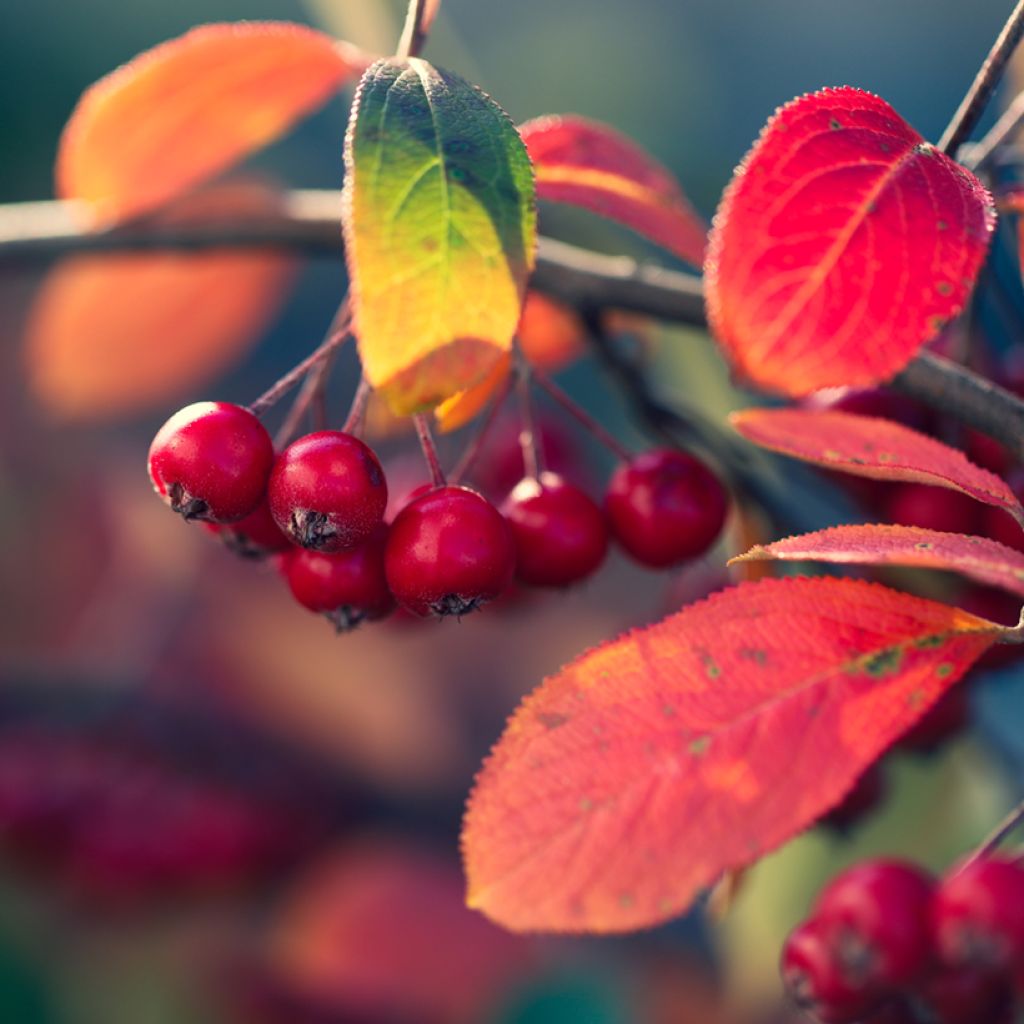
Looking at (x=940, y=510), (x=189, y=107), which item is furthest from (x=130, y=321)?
(x=940, y=510)

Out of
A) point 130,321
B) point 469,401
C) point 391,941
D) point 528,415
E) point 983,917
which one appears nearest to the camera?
point 983,917

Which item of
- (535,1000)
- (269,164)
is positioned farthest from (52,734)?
(269,164)

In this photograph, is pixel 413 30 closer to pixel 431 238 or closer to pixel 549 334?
pixel 431 238

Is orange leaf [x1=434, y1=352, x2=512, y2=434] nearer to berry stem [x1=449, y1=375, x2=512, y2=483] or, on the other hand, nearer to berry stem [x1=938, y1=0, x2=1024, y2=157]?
berry stem [x1=449, y1=375, x2=512, y2=483]

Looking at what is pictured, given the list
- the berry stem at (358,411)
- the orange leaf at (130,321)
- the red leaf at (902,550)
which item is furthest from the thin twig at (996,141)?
the orange leaf at (130,321)

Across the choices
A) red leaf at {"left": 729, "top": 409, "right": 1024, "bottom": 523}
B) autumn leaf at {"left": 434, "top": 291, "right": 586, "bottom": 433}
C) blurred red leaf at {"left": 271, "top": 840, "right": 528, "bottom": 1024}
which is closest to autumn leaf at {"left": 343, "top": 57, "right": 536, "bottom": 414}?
red leaf at {"left": 729, "top": 409, "right": 1024, "bottom": 523}

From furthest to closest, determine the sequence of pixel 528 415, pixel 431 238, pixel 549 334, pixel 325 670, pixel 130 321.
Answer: pixel 325 670, pixel 130 321, pixel 549 334, pixel 528 415, pixel 431 238

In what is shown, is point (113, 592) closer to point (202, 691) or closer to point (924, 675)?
point (202, 691)

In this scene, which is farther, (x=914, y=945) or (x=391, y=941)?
(x=391, y=941)
